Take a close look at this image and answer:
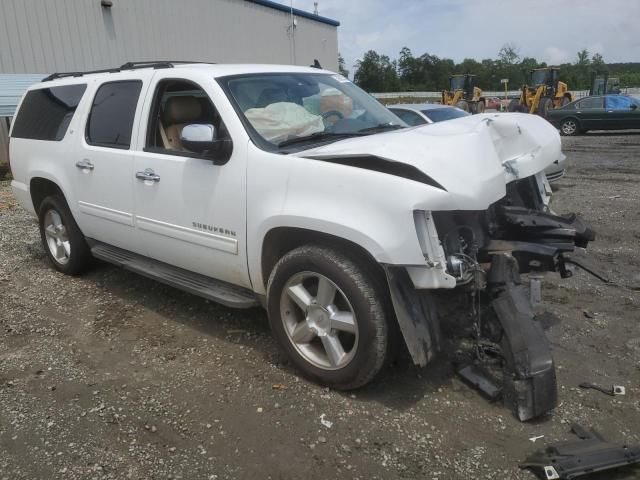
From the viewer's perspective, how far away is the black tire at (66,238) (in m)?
5.09

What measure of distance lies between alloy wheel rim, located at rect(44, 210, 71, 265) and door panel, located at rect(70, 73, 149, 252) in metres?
0.62

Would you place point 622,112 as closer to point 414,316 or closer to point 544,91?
point 544,91

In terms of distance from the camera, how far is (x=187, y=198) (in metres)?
3.68

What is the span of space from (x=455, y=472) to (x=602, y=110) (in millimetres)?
20035

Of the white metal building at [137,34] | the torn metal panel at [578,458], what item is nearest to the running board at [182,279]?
the torn metal panel at [578,458]

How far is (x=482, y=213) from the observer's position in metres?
3.50

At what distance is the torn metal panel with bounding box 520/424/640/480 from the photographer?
2.40m

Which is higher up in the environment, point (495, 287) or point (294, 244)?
point (294, 244)

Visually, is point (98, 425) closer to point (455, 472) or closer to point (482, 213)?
point (455, 472)

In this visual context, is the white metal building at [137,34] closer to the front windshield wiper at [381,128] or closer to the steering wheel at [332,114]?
the steering wheel at [332,114]

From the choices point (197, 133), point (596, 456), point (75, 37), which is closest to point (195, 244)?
point (197, 133)

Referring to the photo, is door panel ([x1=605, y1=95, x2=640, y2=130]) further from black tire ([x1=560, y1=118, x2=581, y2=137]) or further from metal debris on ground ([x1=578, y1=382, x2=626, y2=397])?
metal debris on ground ([x1=578, y1=382, x2=626, y2=397])

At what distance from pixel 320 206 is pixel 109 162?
7.26 ft

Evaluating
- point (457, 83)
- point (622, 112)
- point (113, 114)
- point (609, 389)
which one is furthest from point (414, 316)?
point (457, 83)
